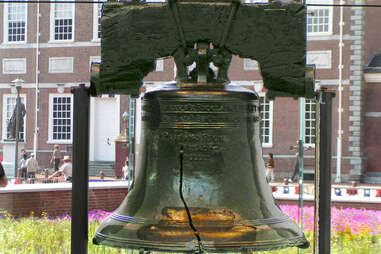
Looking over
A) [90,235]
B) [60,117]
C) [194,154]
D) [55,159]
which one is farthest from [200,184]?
[60,117]

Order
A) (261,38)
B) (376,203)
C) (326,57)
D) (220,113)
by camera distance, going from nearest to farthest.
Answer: (261,38)
(220,113)
(376,203)
(326,57)

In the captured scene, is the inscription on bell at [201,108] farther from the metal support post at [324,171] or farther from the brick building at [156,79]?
the brick building at [156,79]

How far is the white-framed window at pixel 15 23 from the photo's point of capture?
2897 centimetres

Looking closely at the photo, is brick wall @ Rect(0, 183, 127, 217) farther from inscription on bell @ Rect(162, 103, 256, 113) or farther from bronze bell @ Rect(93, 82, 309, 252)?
inscription on bell @ Rect(162, 103, 256, 113)

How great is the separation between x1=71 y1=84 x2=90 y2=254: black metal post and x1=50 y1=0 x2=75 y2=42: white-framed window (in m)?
27.0

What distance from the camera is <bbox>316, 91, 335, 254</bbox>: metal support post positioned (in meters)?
2.35

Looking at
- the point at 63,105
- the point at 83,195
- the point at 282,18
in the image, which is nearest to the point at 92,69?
the point at 83,195

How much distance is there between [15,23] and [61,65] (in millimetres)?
3081

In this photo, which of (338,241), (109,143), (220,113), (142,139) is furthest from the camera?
(109,143)

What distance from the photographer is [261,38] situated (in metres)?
2.05

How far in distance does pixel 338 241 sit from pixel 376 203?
352 centimetres

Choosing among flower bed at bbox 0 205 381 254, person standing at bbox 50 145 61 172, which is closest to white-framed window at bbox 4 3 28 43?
person standing at bbox 50 145 61 172

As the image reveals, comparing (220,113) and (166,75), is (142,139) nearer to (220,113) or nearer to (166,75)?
(220,113)

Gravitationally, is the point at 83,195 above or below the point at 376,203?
above
